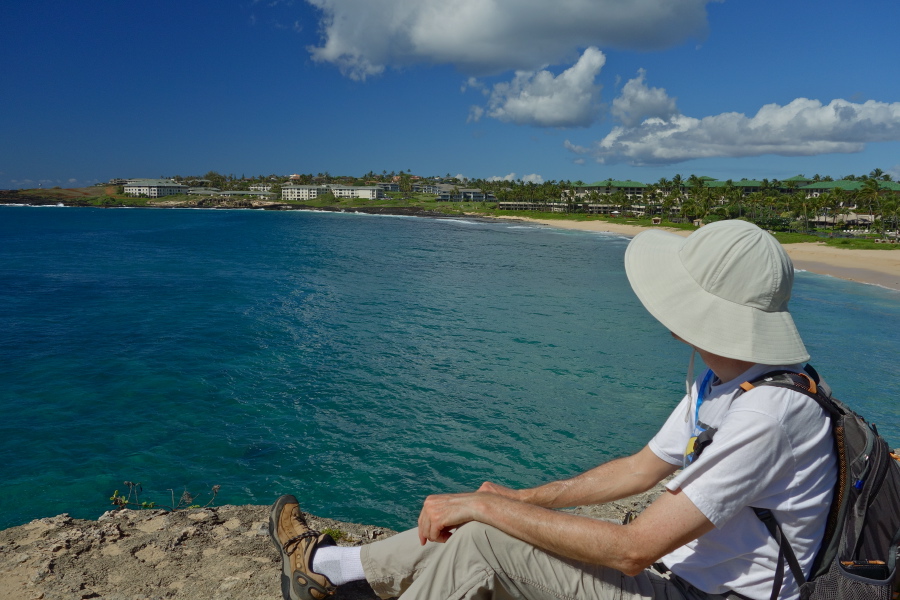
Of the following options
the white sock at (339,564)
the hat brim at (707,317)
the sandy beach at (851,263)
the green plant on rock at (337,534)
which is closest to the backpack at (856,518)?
the hat brim at (707,317)

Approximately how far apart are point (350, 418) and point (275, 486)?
2.82 meters

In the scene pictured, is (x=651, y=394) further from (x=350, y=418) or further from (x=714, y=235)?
(x=714, y=235)

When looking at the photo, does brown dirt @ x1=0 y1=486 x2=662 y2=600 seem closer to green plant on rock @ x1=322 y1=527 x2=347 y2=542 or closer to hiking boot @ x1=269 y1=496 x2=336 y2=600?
green plant on rock @ x1=322 y1=527 x2=347 y2=542

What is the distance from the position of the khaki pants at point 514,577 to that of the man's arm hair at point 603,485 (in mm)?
525

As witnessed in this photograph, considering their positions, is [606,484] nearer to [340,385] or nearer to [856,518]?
[856,518]

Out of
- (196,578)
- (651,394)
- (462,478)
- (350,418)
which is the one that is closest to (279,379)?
(350,418)

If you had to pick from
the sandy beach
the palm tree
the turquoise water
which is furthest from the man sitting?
the palm tree

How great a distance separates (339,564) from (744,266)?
256 centimetres

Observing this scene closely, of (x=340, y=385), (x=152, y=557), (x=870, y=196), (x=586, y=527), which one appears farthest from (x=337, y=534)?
(x=870, y=196)

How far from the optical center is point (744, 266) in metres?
2.26

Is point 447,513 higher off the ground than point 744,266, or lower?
lower

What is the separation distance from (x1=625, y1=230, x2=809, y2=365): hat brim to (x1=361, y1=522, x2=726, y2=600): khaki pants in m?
1.02

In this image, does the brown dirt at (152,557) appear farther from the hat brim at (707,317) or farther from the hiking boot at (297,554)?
the hat brim at (707,317)

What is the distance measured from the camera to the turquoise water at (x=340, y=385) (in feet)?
30.1
